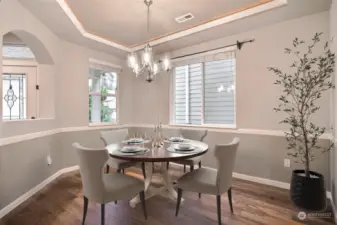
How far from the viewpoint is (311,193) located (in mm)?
2230

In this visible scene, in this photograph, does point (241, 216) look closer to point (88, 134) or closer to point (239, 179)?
point (239, 179)

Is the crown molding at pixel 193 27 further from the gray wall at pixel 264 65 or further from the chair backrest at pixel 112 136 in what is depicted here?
the chair backrest at pixel 112 136

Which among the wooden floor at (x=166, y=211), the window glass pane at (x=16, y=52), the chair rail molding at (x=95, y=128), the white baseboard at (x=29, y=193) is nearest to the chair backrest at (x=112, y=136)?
the wooden floor at (x=166, y=211)

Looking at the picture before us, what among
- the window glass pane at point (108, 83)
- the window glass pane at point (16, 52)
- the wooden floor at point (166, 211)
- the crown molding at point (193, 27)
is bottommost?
the wooden floor at point (166, 211)

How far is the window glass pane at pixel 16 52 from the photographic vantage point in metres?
3.69

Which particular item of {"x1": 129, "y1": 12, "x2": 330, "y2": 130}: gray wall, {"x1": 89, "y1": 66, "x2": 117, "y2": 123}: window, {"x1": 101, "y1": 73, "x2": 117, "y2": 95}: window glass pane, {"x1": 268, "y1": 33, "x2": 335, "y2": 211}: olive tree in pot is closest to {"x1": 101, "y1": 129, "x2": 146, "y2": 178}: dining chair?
{"x1": 89, "y1": 66, "x2": 117, "y2": 123}: window

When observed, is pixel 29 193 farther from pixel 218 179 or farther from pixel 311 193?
pixel 311 193

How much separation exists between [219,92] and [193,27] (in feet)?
4.12

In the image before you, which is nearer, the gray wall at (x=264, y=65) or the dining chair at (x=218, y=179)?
the dining chair at (x=218, y=179)

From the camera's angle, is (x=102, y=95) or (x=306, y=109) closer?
(x=306, y=109)

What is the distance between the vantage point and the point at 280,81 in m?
2.95

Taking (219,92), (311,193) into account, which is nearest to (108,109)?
(219,92)

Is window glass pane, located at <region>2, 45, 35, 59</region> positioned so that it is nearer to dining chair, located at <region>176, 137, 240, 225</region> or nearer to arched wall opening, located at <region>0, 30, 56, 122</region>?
arched wall opening, located at <region>0, 30, 56, 122</region>

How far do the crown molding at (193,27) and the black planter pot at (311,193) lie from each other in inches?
84.5
